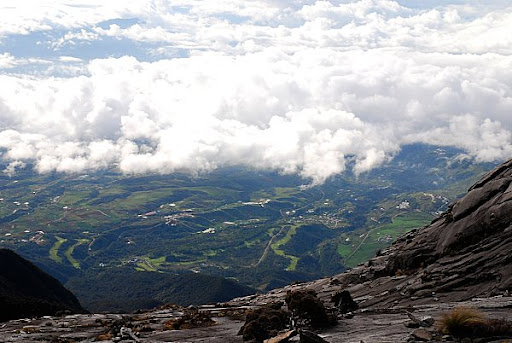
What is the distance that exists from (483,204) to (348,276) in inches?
1283

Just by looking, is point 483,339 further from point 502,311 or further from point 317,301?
point 317,301

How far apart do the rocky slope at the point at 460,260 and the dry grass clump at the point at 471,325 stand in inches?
777

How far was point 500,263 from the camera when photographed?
169ft

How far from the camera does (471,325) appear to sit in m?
28.8

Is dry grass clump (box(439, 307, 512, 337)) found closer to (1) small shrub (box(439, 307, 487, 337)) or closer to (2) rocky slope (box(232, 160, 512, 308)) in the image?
(1) small shrub (box(439, 307, 487, 337))

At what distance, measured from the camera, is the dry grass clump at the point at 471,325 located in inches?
1120

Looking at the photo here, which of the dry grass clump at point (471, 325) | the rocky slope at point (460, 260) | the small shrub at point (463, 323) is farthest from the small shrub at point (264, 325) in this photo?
the rocky slope at point (460, 260)

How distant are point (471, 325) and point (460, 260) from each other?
1243 inches

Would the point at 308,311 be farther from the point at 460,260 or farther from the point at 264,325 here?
the point at 460,260

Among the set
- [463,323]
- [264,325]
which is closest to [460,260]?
[264,325]

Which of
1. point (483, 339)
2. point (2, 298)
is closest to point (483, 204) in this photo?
point (483, 339)

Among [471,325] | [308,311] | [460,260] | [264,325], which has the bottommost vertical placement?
[460,260]

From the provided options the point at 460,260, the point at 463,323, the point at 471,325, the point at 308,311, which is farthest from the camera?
the point at 460,260

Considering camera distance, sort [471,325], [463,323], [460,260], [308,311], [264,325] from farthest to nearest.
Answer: [460,260]
[308,311]
[264,325]
[463,323]
[471,325]
